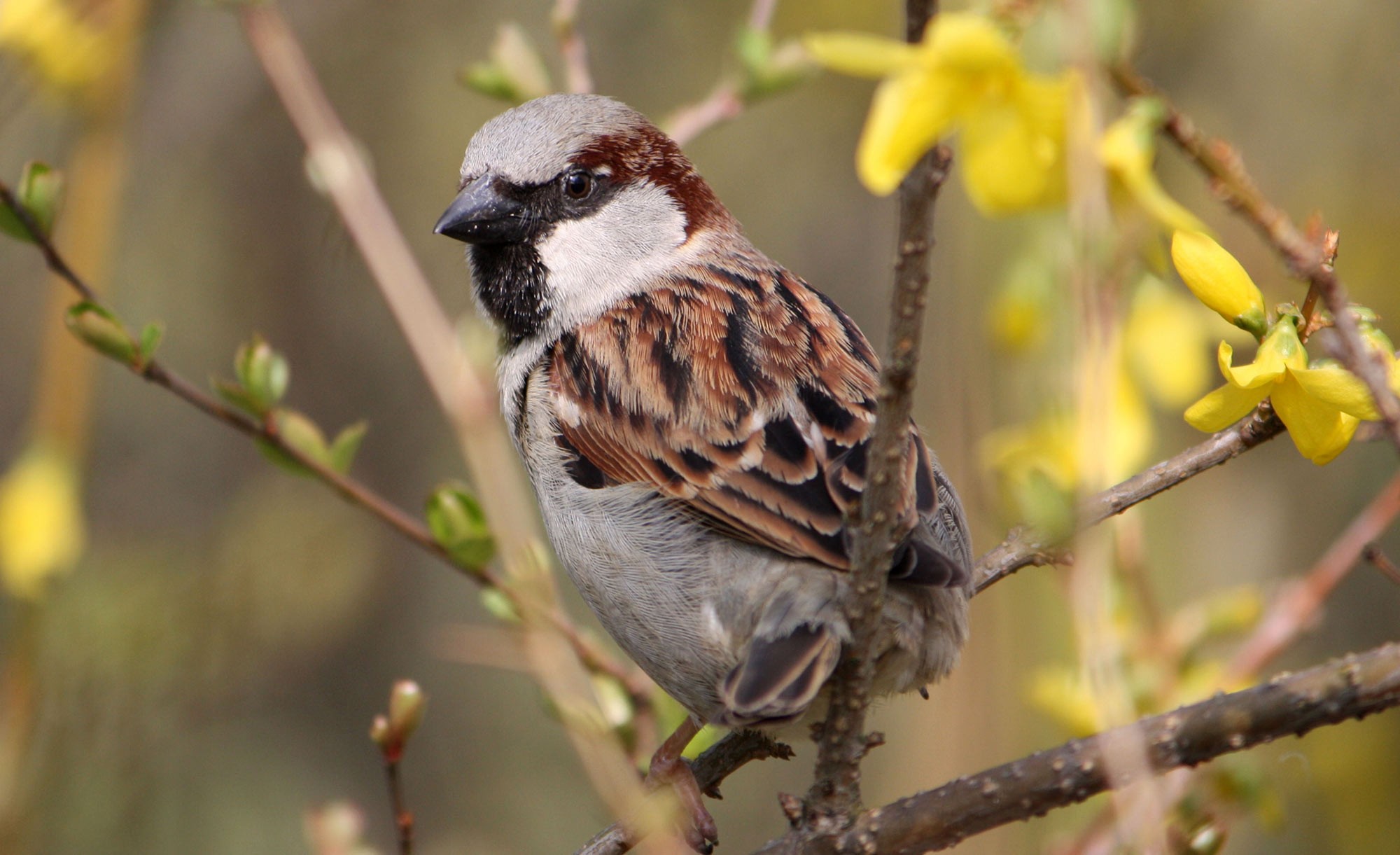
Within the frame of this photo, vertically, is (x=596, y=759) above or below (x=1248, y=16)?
below

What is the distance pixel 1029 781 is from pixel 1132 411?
1.34 meters

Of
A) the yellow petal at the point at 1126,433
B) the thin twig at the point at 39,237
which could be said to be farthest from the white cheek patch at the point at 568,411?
the yellow petal at the point at 1126,433

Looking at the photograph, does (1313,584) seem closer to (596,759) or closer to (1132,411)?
(1132,411)

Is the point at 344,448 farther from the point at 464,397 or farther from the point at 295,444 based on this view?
the point at 464,397

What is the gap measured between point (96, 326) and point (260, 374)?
306 millimetres

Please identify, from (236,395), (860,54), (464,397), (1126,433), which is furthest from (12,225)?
(1126,433)

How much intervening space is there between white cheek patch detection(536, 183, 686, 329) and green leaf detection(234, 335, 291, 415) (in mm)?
719

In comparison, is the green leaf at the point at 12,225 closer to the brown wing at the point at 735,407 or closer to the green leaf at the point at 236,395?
the green leaf at the point at 236,395

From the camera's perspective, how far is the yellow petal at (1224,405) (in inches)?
75.2

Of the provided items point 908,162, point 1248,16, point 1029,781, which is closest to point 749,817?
point 1248,16

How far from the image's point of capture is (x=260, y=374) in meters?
2.66

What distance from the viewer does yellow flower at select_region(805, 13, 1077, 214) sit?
1.41m

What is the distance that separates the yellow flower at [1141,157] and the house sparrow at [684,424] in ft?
2.58

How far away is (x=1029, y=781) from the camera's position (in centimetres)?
208
